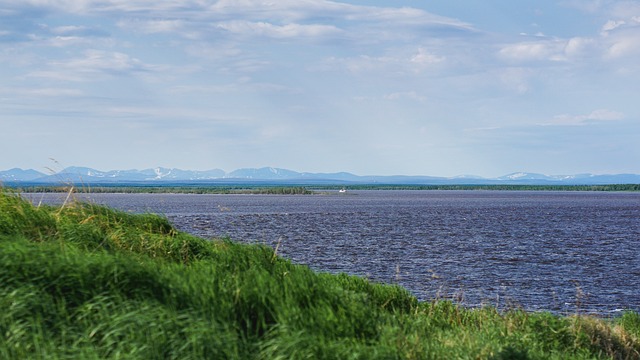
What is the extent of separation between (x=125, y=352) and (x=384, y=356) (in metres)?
3.43

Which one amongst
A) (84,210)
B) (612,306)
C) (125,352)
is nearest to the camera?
(125,352)

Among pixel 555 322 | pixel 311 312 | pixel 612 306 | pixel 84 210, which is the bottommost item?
pixel 612 306

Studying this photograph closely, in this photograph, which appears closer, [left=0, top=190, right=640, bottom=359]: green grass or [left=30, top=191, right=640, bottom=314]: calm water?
[left=0, top=190, right=640, bottom=359]: green grass

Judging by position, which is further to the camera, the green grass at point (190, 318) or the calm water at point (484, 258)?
the calm water at point (484, 258)

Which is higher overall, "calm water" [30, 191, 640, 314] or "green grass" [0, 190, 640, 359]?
"green grass" [0, 190, 640, 359]

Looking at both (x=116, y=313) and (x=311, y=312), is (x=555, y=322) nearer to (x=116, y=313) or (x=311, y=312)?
(x=311, y=312)

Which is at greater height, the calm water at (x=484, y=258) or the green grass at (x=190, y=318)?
→ the green grass at (x=190, y=318)

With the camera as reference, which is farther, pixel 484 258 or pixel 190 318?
pixel 484 258

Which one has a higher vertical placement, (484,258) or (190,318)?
(190,318)

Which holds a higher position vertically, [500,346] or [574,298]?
[500,346]

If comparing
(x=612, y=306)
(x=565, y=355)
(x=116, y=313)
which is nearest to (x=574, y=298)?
(x=612, y=306)

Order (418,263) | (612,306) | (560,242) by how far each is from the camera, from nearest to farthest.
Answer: (612,306), (418,263), (560,242)

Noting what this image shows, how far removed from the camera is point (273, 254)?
16.0 m

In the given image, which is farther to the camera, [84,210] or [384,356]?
[84,210]
